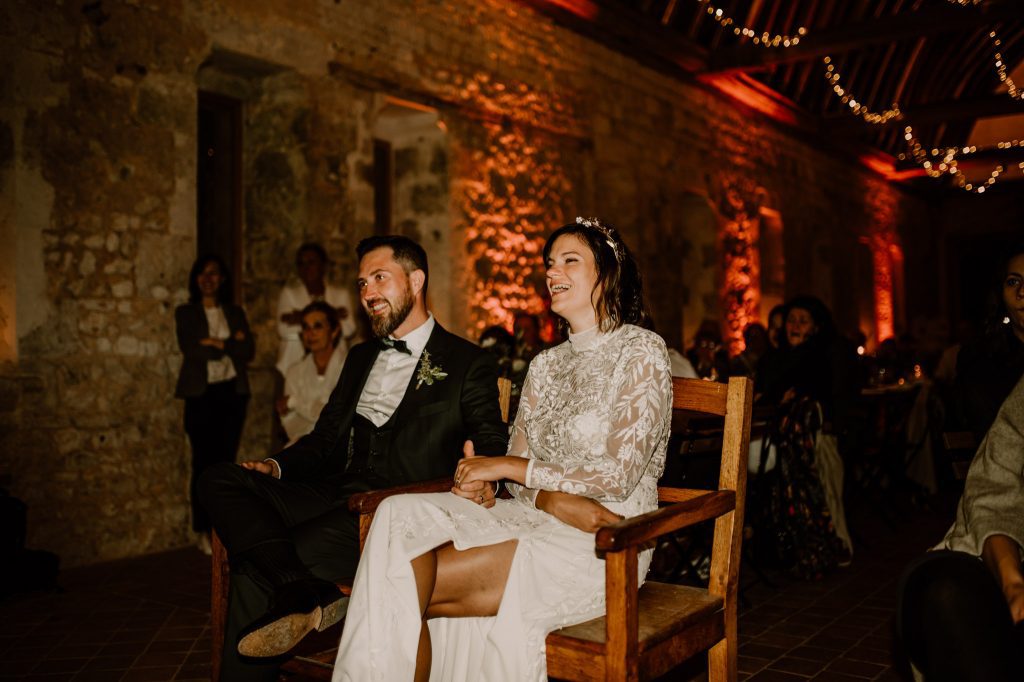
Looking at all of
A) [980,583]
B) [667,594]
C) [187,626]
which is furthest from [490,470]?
[187,626]

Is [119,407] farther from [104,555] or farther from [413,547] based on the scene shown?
Result: [413,547]

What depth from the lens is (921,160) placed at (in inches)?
726

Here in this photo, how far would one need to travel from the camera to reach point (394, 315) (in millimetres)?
2984

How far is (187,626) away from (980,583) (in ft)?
10.8

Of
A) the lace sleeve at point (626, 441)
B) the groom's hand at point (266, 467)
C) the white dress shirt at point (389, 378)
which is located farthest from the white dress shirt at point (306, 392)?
the lace sleeve at point (626, 441)

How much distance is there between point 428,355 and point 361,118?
15.1ft

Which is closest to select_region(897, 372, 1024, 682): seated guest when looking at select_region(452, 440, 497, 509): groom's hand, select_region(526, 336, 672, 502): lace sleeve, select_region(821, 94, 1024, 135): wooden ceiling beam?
select_region(526, 336, 672, 502): lace sleeve

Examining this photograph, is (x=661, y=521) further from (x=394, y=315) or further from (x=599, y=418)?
(x=394, y=315)

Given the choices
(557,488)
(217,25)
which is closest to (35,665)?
(557,488)

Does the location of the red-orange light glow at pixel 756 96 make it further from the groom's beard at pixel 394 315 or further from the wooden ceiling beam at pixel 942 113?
the groom's beard at pixel 394 315

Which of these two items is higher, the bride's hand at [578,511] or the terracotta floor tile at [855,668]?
the bride's hand at [578,511]

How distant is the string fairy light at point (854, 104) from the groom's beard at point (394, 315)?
13.0 m

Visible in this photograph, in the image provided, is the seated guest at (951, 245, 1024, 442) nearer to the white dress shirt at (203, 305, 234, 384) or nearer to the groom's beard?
the groom's beard

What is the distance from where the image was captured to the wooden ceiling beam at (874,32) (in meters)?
10.1
